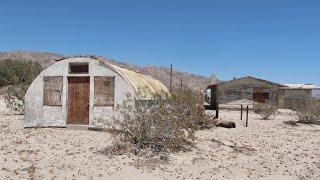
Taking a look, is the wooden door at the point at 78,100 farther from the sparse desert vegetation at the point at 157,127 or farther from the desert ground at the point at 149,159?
the sparse desert vegetation at the point at 157,127

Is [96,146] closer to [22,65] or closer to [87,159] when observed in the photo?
[87,159]

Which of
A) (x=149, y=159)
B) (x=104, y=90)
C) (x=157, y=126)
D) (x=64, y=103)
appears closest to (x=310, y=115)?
(x=104, y=90)

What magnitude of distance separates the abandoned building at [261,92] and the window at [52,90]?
25.8m

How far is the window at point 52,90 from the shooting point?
1872cm

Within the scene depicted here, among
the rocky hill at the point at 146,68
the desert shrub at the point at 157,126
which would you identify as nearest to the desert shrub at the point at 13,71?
the rocky hill at the point at 146,68

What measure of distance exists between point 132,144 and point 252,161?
12.8 feet

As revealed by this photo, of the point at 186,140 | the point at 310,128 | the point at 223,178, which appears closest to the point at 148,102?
the point at 186,140

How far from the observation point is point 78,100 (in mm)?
18547

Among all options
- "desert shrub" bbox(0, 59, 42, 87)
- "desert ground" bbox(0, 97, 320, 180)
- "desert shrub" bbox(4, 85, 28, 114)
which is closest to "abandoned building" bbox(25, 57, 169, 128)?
"desert ground" bbox(0, 97, 320, 180)

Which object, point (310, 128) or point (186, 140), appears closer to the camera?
point (186, 140)

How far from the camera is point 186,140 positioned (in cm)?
1563

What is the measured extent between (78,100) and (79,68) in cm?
140

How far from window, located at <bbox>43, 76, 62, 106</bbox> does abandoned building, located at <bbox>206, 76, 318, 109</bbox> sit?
84.6 feet

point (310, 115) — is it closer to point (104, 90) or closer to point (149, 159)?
point (104, 90)
